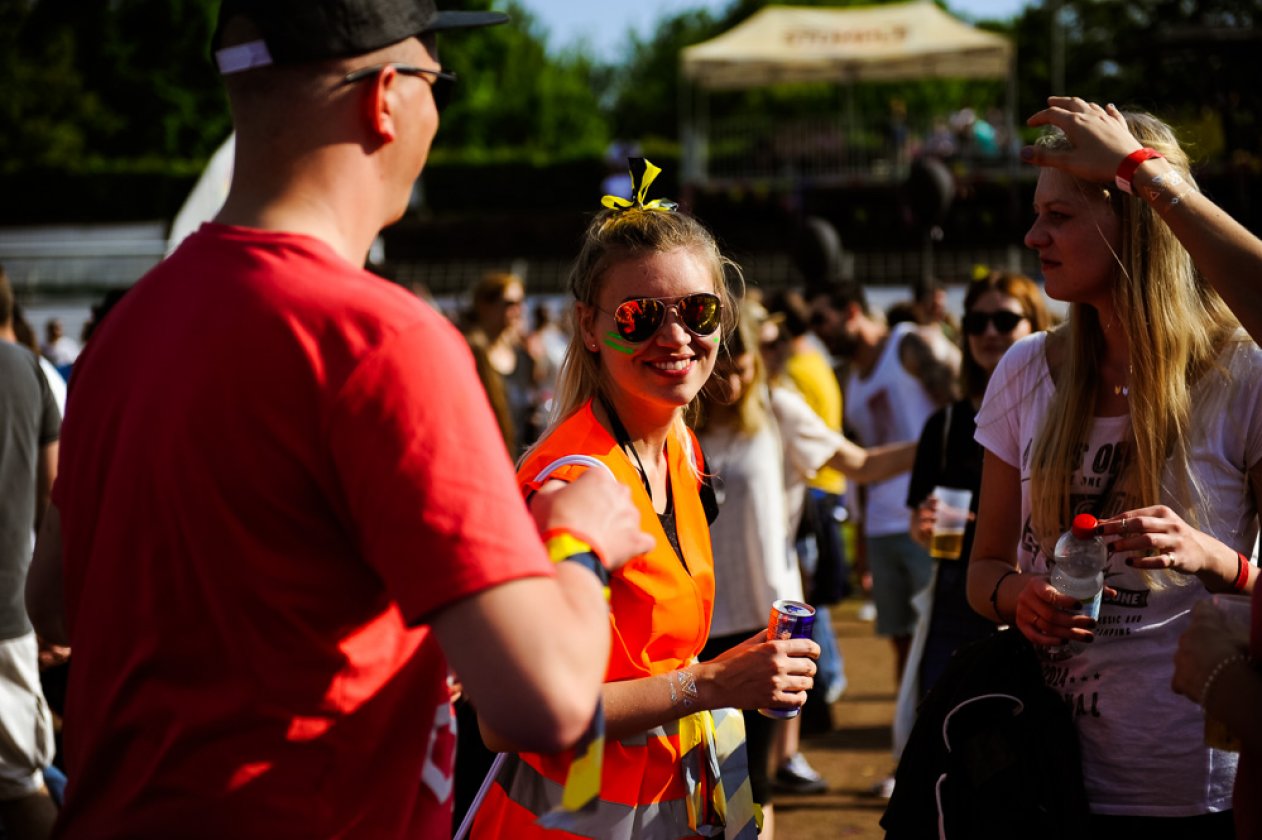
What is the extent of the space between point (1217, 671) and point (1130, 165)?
1.05 m

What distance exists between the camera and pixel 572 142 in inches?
2250

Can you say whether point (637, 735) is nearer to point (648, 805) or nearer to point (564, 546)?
point (648, 805)

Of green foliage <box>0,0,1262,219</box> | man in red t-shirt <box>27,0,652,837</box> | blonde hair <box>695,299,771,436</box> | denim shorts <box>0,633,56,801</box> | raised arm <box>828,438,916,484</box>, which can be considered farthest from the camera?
green foliage <box>0,0,1262,219</box>

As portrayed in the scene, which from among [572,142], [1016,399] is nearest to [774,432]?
[1016,399]

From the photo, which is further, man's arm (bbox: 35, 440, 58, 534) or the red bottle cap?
man's arm (bbox: 35, 440, 58, 534)

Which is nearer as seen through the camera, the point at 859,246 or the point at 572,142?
the point at 859,246

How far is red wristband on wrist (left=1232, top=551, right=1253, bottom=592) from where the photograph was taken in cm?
257

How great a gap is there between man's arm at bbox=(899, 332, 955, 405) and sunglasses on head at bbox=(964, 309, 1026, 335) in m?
1.91

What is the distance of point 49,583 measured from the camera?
2.09 metres

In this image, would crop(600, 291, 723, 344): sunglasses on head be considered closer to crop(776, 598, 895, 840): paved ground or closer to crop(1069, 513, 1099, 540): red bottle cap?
crop(1069, 513, 1099, 540): red bottle cap

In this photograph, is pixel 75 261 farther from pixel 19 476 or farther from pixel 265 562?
pixel 265 562

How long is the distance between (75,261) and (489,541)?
Result: 24.6 metres

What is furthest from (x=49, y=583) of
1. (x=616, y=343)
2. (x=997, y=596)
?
(x=997, y=596)

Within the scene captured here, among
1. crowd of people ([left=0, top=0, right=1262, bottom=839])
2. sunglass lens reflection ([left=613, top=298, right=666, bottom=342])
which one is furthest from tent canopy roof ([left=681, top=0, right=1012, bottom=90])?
sunglass lens reflection ([left=613, top=298, right=666, bottom=342])
